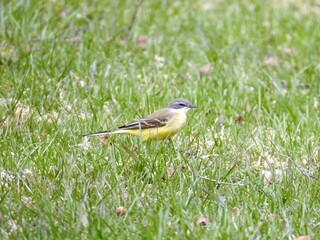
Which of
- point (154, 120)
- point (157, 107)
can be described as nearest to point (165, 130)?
point (154, 120)

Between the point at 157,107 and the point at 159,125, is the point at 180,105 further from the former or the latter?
the point at 157,107

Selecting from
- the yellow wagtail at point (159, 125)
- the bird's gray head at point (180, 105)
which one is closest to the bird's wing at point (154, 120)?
the yellow wagtail at point (159, 125)

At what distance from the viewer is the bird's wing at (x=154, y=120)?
6137mm

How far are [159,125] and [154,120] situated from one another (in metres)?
0.09

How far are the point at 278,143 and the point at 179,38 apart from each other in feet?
10.1

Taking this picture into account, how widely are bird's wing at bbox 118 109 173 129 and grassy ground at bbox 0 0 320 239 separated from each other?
0.42 ft

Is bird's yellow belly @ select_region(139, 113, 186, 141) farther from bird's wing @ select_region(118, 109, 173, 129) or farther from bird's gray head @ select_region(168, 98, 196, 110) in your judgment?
bird's gray head @ select_region(168, 98, 196, 110)

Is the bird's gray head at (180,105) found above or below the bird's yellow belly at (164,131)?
above

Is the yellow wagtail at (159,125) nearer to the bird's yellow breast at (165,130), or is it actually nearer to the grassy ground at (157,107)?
the bird's yellow breast at (165,130)

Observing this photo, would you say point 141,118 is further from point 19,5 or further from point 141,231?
point 19,5

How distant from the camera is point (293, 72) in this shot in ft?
27.6

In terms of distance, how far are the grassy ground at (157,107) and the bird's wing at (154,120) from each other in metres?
0.13

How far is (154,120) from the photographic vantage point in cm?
635

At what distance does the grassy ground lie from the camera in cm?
464
